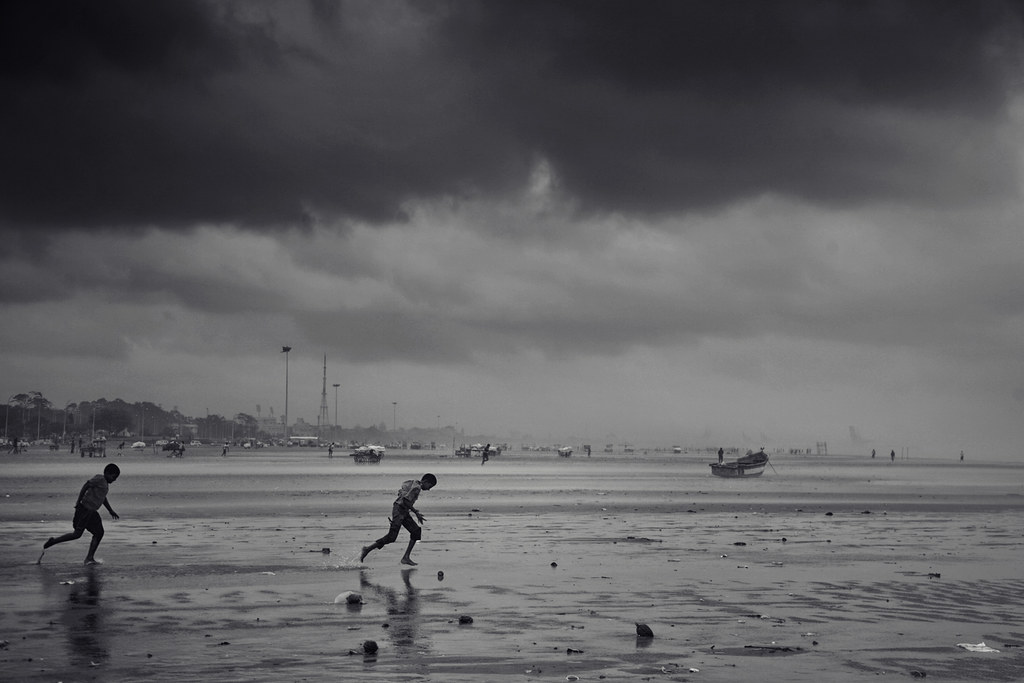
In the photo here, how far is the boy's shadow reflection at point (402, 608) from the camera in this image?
597 inches

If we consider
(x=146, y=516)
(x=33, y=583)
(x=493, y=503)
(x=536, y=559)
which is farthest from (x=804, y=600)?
(x=493, y=503)

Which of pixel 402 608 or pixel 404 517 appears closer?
pixel 402 608

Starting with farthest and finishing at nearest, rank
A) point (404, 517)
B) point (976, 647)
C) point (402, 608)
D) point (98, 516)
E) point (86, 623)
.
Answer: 1. point (404, 517)
2. point (98, 516)
3. point (402, 608)
4. point (86, 623)
5. point (976, 647)

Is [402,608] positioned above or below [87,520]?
below

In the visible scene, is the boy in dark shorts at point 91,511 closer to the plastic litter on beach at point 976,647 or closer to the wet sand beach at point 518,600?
the wet sand beach at point 518,600

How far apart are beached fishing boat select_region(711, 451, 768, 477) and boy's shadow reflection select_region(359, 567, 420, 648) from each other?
235 ft

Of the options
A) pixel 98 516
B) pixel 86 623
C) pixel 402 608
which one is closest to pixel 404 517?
pixel 402 608

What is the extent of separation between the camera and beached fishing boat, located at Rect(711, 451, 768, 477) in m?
91.2

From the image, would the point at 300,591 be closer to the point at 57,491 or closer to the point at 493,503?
the point at 493,503

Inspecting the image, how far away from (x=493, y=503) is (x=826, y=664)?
3643 centimetres

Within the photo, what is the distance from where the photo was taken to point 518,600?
61.5 feet

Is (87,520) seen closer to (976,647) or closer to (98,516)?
(98,516)

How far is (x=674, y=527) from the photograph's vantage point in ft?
117

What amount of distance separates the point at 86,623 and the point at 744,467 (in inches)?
3142
